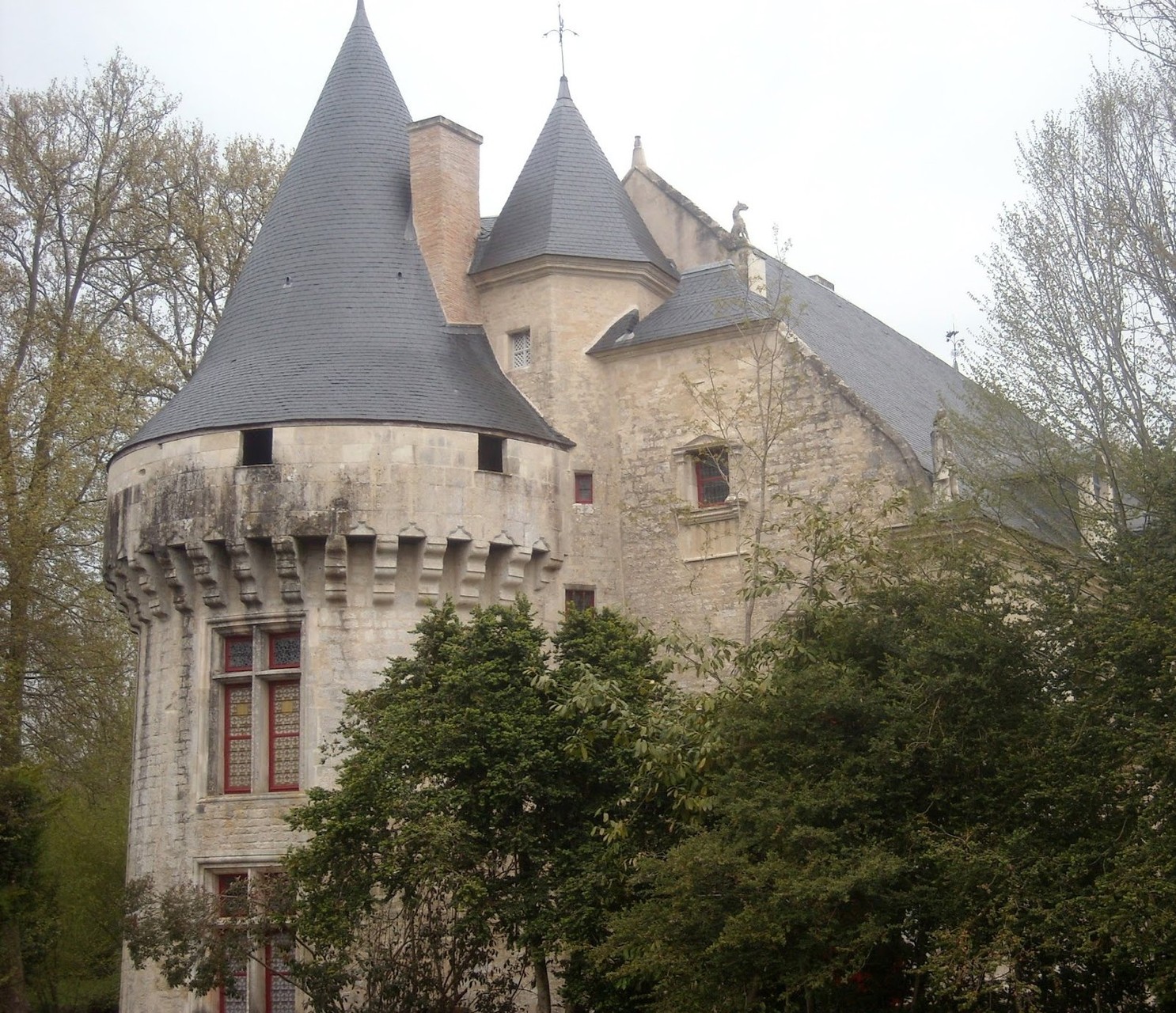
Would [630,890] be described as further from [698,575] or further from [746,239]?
[746,239]

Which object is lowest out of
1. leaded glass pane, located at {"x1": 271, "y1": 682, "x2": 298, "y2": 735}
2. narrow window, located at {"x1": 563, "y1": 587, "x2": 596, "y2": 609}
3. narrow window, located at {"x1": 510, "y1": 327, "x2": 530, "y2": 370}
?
leaded glass pane, located at {"x1": 271, "y1": 682, "x2": 298, "y2": 735}

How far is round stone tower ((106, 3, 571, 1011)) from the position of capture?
1798cm

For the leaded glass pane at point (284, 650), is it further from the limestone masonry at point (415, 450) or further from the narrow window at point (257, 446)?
the narrow window at point (257, 446)

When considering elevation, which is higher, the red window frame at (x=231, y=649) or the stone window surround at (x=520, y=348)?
the stone window surround at (x=520, y=348)

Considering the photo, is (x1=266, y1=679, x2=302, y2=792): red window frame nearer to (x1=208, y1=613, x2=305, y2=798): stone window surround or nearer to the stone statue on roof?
(x1=208, y1=613, x2=305, y2=798): stone window surround

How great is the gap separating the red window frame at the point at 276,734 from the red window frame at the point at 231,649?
1.26 feet

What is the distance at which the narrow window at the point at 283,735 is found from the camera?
18203mm

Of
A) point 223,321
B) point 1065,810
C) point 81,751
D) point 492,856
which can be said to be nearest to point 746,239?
point 223,321

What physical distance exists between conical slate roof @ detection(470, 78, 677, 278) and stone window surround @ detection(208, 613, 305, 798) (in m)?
5.83

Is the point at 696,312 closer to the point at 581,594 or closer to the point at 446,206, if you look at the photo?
the point at 446,206

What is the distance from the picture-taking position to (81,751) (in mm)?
25094

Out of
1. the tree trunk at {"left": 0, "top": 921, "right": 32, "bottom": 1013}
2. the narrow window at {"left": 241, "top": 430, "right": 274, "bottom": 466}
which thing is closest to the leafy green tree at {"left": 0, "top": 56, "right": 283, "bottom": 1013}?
the tree trunk at {"left": 0, "top": 921, "right": 32, "bottom": 1013}

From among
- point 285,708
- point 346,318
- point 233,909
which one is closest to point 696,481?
point 346,318

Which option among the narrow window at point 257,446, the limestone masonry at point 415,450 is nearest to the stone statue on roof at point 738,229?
the limestone masonry at point 415,450
